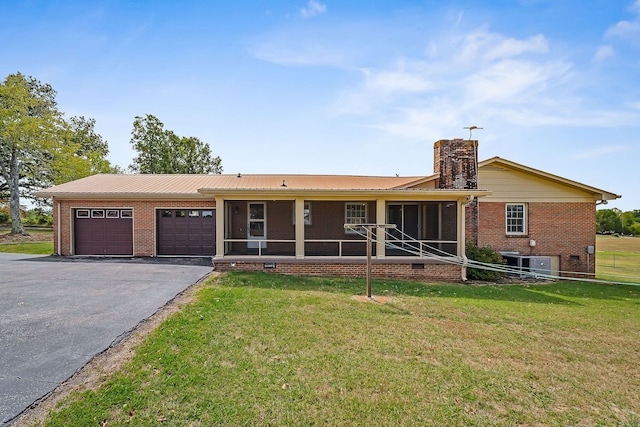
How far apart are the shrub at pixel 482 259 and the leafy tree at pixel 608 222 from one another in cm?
4382

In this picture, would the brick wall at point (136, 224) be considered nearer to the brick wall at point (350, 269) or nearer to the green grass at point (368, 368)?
the brick wall at point (350, 269)

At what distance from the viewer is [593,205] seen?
1357 cm

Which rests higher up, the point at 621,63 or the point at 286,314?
the point at 621,63

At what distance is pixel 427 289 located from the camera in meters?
9.02

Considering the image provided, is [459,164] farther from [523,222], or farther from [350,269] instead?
[350,269]

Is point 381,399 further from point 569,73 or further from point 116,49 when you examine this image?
point 116,49

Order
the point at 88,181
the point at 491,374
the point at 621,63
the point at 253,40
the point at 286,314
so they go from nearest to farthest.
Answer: the point at 491,374, the point at 286,314, the point at 253,40, the point at 621,63, the point at 88,181

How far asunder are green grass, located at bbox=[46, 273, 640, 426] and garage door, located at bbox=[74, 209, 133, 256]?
25.8 ft

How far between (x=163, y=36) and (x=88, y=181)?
329 inches

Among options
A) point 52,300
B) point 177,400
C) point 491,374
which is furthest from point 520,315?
point 52,300

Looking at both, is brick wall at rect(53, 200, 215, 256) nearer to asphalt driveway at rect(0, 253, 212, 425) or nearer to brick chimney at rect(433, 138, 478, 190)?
asphalt driveway at rect(0, 253, 212, 425)

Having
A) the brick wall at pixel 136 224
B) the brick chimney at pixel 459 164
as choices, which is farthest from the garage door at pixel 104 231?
the brick chimney at pixel 459 164

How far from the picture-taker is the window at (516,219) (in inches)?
532

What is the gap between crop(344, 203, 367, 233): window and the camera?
44.9 ft
